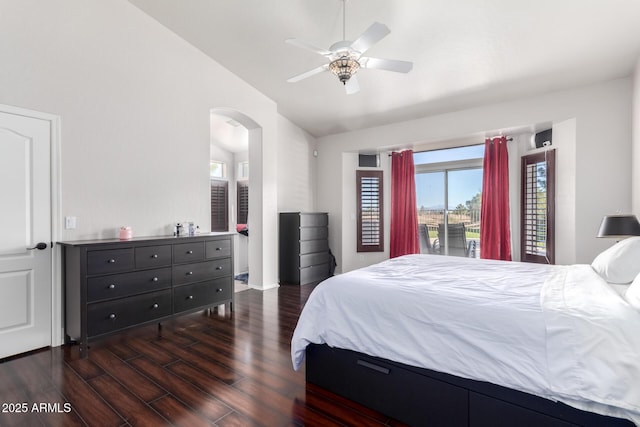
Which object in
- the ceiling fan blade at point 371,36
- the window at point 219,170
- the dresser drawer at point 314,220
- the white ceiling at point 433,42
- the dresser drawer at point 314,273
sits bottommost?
the dresser drawer at point 314,273

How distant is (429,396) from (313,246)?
398 cm

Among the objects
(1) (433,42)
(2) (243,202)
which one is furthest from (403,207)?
(2) (243,202)

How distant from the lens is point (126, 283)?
2.94 meters

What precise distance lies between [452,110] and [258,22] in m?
3.03

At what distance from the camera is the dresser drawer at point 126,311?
2.73 metres

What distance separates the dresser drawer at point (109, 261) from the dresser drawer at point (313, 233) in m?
2.78

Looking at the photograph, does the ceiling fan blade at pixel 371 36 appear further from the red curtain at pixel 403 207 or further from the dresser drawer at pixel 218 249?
the red curtain at pixel 403 207

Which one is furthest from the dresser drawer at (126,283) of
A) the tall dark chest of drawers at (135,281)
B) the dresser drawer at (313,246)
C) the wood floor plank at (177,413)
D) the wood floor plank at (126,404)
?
the dresser drawer at (313,246)

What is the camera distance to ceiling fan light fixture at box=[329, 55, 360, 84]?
8.65 feet

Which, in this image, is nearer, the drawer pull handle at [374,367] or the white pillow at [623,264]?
the drawer pull handle at [374,367]

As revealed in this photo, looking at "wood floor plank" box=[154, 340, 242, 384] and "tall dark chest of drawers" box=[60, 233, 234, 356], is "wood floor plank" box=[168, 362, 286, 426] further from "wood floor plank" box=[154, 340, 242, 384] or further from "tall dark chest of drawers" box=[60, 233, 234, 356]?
"tall dark chest of drawers" box=[60, 233, 234, 356]

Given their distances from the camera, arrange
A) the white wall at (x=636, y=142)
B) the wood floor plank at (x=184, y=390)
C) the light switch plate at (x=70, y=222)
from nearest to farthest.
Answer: the wood floor plank at (x=184, y=390) → the light switch plate at (x=70, y=222) → the white wall at (x=636, y=142)

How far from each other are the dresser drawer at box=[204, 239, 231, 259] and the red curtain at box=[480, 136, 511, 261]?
152 inches

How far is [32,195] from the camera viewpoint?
2.80 m
